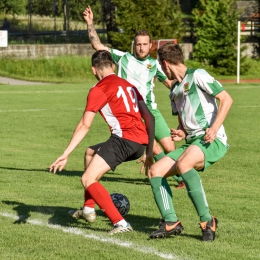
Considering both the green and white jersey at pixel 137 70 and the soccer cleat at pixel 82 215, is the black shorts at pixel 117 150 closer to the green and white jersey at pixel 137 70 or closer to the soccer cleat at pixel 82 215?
the soccer cleat at pixel 82 215

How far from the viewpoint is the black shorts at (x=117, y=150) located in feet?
25.3

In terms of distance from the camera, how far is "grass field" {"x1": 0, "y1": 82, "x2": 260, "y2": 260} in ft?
22.9

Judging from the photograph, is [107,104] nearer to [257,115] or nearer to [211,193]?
[211,193]

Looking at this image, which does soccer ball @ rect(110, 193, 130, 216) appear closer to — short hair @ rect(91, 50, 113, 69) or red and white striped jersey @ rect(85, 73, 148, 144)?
red and white striped jersey @ rect(85, 73, 148, 144)

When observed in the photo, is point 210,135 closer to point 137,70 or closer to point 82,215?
point 82,215

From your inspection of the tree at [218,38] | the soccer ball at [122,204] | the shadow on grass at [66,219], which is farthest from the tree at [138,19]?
the soccer ball at [122,204]

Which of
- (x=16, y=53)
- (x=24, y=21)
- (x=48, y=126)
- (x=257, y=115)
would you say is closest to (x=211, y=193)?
(x=48, y=126)

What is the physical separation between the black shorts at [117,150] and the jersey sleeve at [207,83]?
35.9 inches

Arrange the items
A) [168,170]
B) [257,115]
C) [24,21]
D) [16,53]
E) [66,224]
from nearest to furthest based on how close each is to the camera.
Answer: [168,170]
[66,224]
[257,115]
[16,53]
[24,21]

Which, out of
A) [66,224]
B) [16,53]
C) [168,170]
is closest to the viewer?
[168,170]

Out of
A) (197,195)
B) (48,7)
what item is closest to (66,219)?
(197,195)

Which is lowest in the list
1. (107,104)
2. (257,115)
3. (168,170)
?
(257,115)

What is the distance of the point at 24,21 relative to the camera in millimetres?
52000

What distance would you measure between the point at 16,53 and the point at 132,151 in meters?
38.0
